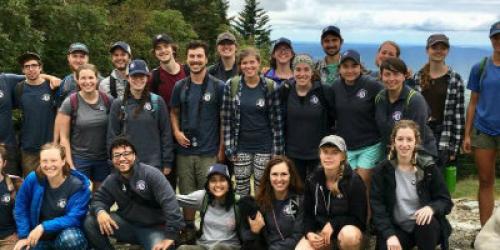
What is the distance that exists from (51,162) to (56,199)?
1.71 feet

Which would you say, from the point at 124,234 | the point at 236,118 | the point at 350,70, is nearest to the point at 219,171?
the point at 236,118

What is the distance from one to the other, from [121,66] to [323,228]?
3862mm

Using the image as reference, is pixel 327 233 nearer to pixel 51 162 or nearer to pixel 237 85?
pixel 237 85

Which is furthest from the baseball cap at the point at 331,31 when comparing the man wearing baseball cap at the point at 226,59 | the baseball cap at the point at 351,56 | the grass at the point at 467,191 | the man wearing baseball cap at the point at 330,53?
the grass at the point at 467,191

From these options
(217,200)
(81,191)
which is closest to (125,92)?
(81,191)

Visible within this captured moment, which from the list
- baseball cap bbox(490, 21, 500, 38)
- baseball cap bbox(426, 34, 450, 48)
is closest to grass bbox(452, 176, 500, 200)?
baseball cap bbox(426, 34, 450, 48)

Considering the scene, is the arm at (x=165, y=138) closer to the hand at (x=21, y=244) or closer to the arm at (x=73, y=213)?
the arm at (x=73, y=213)

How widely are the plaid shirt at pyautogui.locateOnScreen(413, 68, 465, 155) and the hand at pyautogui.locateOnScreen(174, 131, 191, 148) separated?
3.17m

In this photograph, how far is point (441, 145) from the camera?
7117 mm

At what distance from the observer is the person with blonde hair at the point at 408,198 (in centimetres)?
596

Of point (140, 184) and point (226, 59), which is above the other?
point (226, 59)

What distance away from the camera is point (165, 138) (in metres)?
7.28

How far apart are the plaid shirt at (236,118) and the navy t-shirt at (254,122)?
57mm

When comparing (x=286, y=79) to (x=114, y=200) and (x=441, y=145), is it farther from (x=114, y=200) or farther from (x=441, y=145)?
(x=114, y=200)
